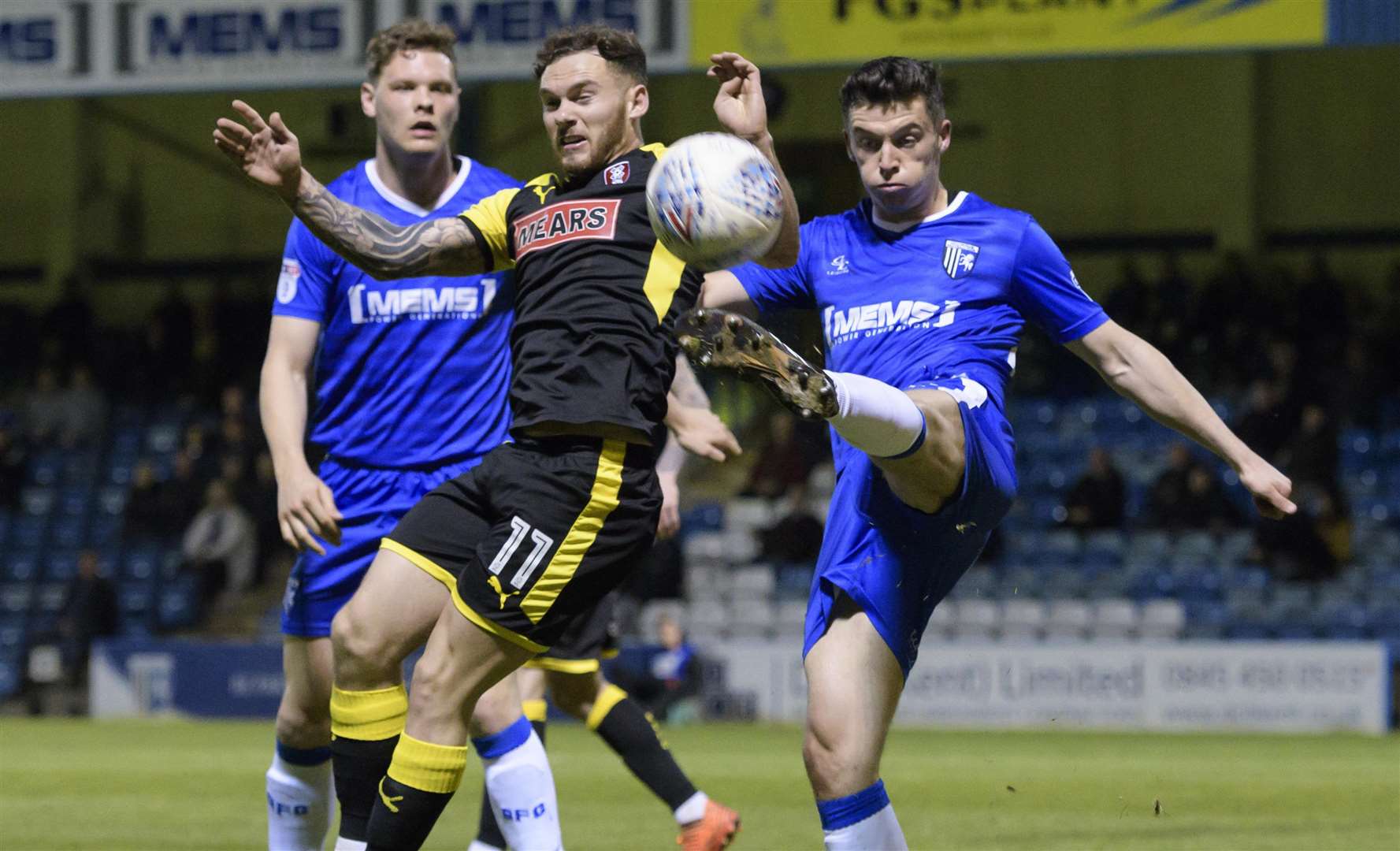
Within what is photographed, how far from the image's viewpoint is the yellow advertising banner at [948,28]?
14.8m

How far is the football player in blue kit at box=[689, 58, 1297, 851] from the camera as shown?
4.53 meters

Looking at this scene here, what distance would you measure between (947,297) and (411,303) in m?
1.54

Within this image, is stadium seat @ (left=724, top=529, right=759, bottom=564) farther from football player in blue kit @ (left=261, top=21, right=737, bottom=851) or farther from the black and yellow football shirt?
the black and yellow football shirt

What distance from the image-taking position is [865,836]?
4512 millimetres

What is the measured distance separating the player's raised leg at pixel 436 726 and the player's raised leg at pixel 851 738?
72cm

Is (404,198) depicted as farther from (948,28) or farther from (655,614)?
(655,614)

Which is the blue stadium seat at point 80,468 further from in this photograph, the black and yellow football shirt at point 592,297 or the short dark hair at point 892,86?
the short dark hair at point 892,86

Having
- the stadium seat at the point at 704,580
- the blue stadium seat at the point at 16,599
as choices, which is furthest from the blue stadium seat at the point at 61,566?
the stadium seat at the point at 704,580

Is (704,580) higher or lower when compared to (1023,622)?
higher

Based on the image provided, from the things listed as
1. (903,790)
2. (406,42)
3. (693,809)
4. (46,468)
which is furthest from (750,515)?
(406,42)

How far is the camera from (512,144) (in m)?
23.3

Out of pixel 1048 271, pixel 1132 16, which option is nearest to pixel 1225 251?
pixel 1132 16

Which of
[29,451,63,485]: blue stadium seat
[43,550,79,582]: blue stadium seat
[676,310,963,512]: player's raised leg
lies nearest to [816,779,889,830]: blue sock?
[676,310,963,512]: player's raised leg

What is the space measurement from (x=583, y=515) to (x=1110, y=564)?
13697mm
